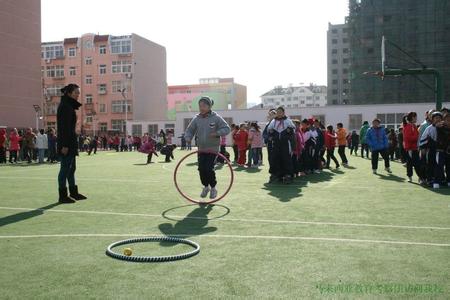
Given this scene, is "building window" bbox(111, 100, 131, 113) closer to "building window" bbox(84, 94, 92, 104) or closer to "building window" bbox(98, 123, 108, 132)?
"building window" bbox(98, 123, 108, 132)

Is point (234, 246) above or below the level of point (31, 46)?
below

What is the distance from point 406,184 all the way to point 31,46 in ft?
164

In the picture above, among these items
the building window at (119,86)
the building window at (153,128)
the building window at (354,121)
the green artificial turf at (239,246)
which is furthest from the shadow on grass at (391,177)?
the building window at (119,86)

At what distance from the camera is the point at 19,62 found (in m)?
51.7

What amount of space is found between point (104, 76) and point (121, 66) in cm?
400

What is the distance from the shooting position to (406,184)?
41.7ft

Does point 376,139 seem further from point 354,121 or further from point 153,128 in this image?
point 153,128

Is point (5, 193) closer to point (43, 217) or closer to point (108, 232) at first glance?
point (43, 217)

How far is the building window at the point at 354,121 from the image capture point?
183 feet

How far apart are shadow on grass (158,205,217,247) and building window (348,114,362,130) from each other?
165 ft

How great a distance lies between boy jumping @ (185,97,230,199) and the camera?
9547 mm

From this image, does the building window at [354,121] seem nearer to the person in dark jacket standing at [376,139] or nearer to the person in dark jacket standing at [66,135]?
the person in dark jacket standing at [376,139]

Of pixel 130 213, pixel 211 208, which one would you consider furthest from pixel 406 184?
pixel 130 213

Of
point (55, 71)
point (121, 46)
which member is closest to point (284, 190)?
point (121, 46)
